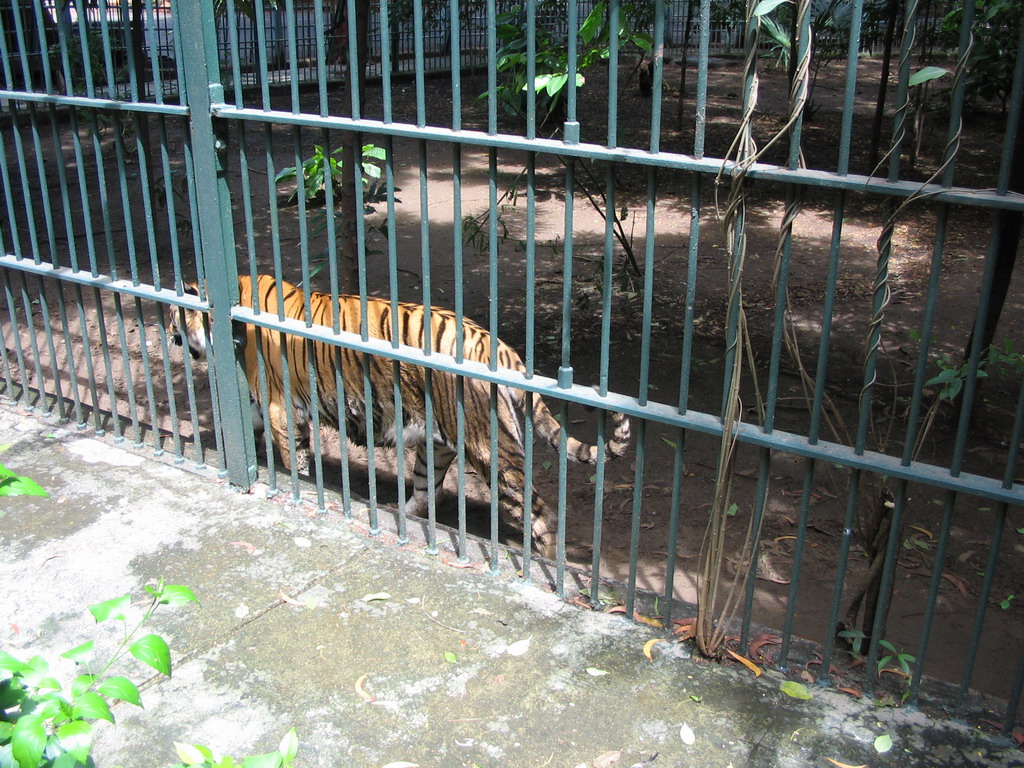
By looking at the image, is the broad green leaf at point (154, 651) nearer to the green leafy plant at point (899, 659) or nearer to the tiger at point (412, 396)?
the green leafy plant at point (899, 659)

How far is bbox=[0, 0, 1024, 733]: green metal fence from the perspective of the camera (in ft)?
9.18

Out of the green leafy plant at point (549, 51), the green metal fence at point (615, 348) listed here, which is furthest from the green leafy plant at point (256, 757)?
the green leafy plant at point (549, 51)

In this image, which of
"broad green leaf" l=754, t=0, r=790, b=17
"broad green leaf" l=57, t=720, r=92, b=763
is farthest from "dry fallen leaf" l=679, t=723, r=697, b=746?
"broad green leaf" l=754, t=0, r=790, b=17

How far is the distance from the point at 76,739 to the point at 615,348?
589 cm

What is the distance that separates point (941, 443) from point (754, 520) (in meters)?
3.31

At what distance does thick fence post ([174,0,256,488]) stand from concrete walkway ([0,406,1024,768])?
0.27 meters

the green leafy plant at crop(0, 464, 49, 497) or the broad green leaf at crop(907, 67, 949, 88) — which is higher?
the broad green leaf at crop(907, 67, 949, 88)

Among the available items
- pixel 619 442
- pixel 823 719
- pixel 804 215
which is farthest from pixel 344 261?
pixel 804 215

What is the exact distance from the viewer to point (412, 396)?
4.61 metres

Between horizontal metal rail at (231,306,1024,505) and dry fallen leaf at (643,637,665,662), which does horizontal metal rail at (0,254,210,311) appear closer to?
horizontal metal rail at (231,306,1024,505)

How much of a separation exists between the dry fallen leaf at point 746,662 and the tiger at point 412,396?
1.17 m

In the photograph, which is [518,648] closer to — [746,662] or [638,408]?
[746,662]

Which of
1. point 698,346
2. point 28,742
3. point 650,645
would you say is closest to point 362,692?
point 650,645

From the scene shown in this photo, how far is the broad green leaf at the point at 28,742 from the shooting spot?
1.38 m
